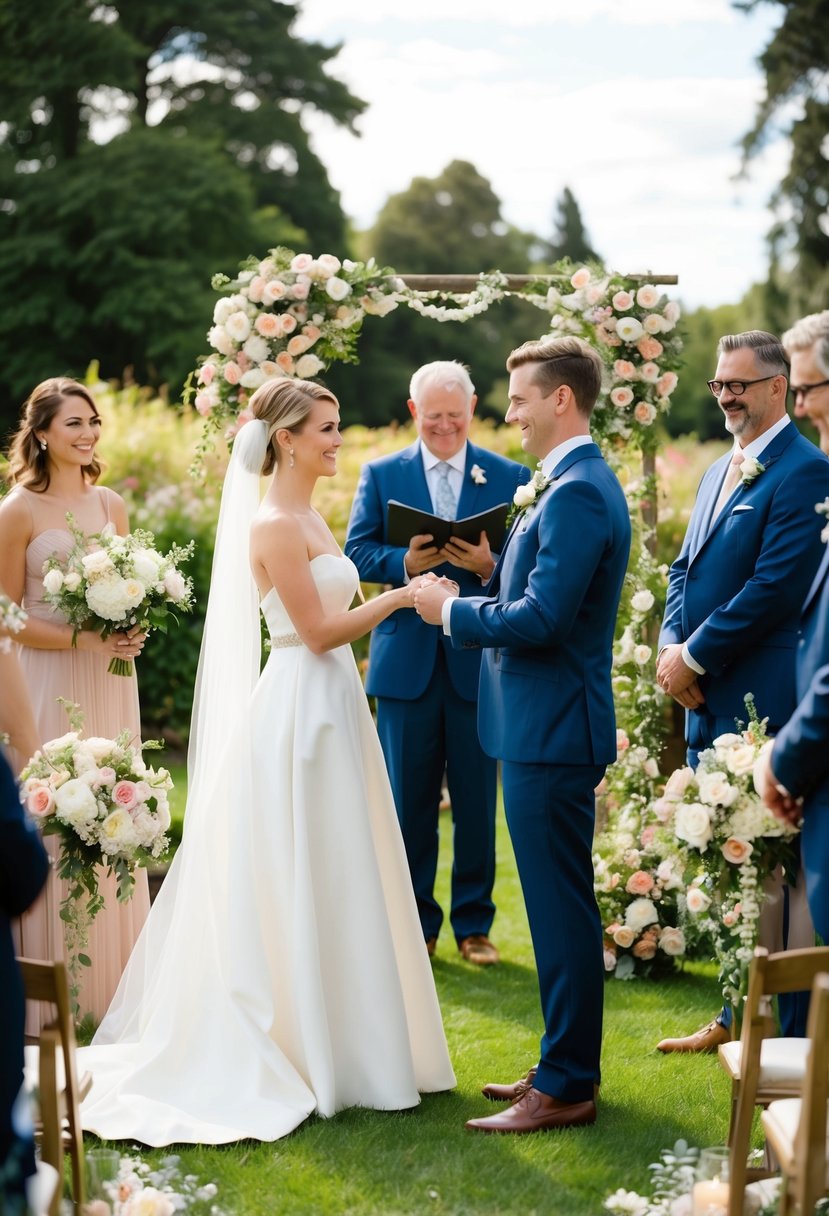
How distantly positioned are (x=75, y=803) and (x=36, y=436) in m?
1.89

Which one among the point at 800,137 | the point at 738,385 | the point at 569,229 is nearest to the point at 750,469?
the point at 738,385

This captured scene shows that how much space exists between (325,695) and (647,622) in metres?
2.50

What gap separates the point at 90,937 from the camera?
5383mm

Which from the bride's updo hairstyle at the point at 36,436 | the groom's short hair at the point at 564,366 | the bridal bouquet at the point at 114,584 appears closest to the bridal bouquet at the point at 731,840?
the groom's short hair at the point at 564,366

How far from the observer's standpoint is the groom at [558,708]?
168 inches

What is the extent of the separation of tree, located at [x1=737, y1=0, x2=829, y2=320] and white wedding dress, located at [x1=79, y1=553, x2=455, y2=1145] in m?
19.3

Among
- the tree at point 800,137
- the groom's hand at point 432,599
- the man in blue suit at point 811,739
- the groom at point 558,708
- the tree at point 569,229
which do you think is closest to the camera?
the man in blue suit at point 811,739

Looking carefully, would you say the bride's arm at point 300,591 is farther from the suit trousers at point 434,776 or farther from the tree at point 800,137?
the tree at point 800,137

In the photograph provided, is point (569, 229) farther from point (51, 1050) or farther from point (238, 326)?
point (51, 1050)

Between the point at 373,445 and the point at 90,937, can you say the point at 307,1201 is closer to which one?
the point at 90,937

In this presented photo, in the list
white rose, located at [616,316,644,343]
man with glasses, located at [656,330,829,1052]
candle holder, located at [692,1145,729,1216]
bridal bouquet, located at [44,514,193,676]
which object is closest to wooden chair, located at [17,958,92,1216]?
candle holder, located at [692,1145,729,1216]

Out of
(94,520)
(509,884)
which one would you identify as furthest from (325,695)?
(509,884)

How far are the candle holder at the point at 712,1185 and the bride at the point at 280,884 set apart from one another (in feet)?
4.34

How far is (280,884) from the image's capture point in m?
4.59
